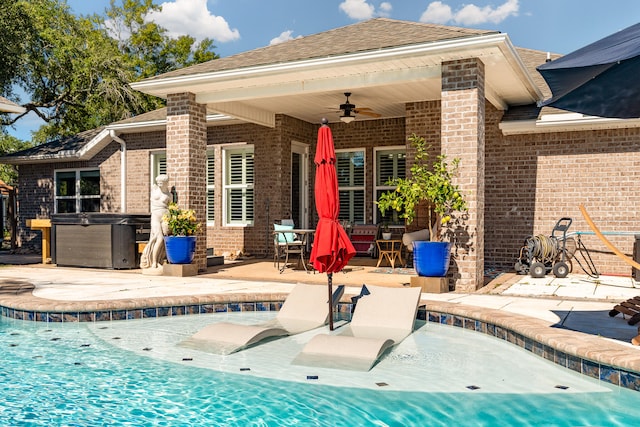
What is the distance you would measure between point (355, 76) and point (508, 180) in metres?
3.73

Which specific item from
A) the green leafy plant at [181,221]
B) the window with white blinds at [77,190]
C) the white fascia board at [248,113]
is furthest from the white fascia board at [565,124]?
the window with white blinds at [77,190]

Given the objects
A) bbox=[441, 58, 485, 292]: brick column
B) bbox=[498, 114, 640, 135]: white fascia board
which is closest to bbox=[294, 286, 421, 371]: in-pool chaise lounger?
bbox=[441, 58, 485, 292]: brick column

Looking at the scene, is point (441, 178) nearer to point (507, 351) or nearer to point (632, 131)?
point (507, 351)

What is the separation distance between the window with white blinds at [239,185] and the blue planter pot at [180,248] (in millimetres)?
3707

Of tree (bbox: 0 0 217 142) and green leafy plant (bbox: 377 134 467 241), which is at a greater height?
tree (bbox: 0 0 217 142)

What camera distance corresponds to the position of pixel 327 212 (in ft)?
16.8

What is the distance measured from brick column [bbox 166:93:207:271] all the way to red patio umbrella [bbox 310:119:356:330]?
477 centimetres

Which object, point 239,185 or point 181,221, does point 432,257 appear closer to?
point 181,221

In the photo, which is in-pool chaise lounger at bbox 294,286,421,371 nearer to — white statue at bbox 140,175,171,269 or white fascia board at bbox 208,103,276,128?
white statue at bbox 140,175,171,269

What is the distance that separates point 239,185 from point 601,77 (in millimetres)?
9660

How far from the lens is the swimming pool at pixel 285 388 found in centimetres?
342

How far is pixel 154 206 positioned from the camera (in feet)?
31.6

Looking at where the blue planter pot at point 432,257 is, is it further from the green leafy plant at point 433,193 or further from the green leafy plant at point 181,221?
the green leafy plant at point 181,221

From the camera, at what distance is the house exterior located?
293 inches
